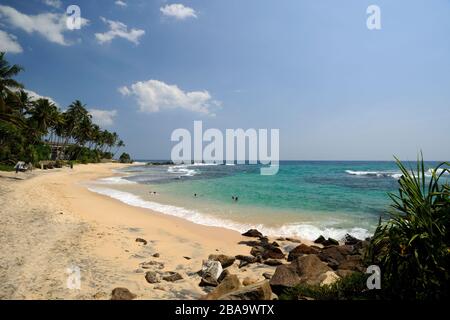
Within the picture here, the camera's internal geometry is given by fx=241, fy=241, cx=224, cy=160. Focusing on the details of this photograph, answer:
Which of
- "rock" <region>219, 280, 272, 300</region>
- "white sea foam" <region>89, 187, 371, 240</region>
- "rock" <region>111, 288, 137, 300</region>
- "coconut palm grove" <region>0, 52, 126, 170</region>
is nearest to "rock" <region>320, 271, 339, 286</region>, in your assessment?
"rock" <region>219, 280, 272, 300</region>

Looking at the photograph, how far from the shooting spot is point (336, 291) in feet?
15.3

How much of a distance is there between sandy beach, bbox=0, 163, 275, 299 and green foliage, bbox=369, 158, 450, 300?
12.0 feet

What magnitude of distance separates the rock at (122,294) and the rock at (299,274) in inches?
117

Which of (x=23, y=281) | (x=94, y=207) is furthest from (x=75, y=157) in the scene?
(x=23, y=281)

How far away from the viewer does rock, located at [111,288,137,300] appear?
477 centimetres

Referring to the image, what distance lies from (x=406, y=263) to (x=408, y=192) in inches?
42.4

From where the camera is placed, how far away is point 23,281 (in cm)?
526

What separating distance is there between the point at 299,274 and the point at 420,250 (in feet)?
9.67

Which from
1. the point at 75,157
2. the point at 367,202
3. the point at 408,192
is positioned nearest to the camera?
the point at 408,192

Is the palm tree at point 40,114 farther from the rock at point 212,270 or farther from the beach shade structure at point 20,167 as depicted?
the rock at point 212,270

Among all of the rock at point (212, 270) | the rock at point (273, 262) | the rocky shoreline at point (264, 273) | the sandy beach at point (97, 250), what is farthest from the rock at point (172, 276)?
the rock at point (273, 262)

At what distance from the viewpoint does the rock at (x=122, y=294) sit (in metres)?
4.77

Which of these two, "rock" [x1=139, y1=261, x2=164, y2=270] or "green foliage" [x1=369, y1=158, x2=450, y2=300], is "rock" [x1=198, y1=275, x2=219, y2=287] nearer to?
"rock" [x1=139, y1=261, x2=164, y2=270]
